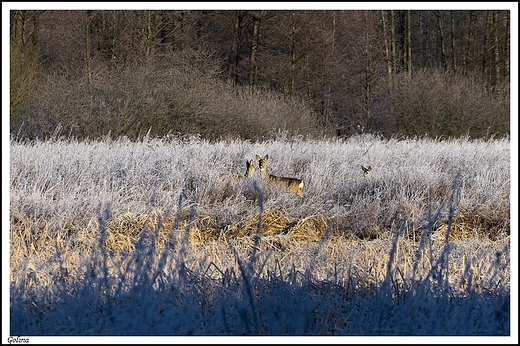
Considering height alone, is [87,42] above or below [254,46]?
below

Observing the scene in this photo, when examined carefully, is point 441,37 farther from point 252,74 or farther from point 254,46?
point 252,74

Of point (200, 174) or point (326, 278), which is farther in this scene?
point (200, 174)

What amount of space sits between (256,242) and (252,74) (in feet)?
59.2

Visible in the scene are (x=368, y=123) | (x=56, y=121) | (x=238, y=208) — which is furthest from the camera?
(x=368, y=123)

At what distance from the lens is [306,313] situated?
3.66 metres

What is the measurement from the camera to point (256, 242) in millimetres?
3447

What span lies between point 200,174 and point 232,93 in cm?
994

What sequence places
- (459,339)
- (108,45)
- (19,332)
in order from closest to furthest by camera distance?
(459,339), (19,332), (108,45)

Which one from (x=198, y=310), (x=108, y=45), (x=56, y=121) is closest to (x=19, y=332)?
(x=198, y=310)

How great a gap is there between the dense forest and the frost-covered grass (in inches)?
179

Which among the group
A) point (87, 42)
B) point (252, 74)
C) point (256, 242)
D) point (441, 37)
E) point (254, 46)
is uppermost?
point (441, 37)

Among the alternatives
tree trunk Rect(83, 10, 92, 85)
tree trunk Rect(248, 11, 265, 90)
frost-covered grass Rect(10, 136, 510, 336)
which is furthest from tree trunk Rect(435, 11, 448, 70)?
frost-covered grass Rect(10, 136, 510, 336)

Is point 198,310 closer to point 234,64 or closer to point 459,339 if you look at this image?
point 459,339

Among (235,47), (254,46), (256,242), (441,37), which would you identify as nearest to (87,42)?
(235,47)
